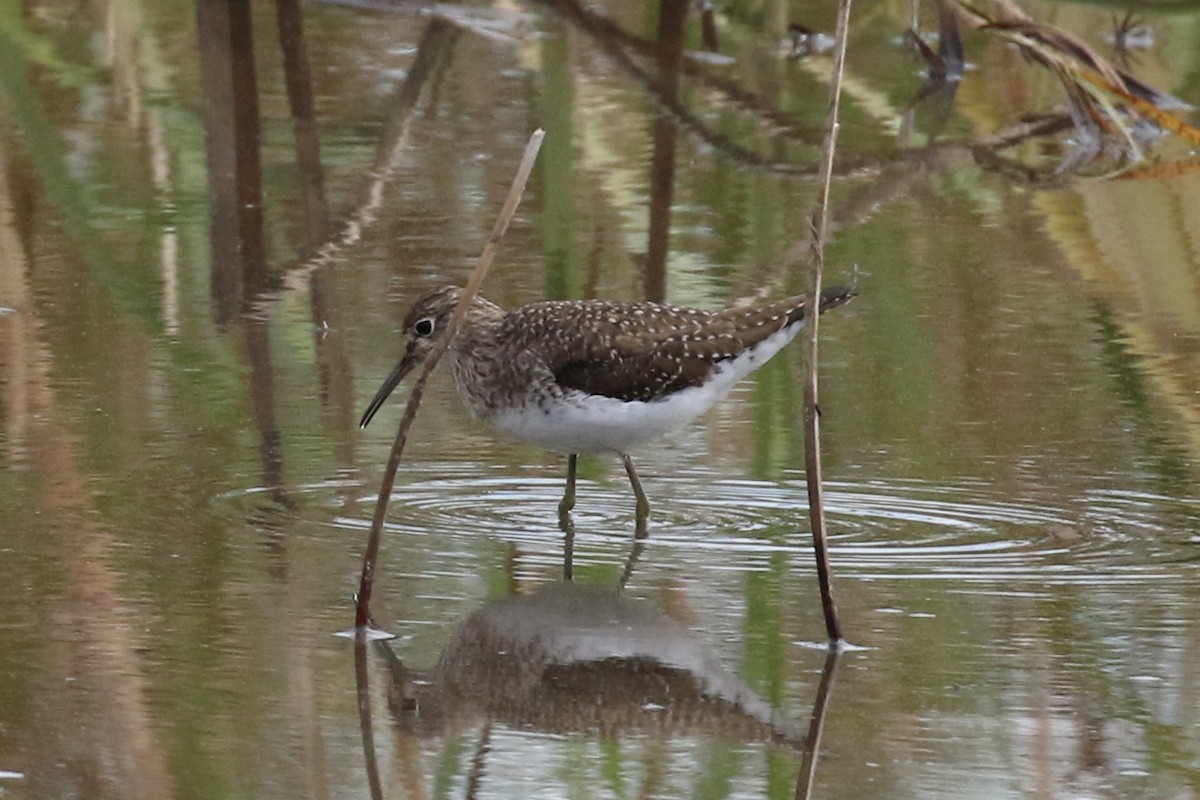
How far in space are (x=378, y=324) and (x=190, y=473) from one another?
1804 mm

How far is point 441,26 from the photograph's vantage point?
13828 mm

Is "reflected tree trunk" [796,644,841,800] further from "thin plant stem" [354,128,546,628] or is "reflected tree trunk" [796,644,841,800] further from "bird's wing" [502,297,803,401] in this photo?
"bird's wing" [502,297,803,401]

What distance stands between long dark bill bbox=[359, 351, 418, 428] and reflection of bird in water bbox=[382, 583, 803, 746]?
143cm

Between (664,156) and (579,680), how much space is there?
6.14 m

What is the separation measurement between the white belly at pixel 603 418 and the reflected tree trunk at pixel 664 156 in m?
1.95

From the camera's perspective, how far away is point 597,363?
695cm

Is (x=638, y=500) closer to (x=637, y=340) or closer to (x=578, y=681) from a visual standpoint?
(x=637, y=340)

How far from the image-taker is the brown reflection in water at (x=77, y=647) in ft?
15.3

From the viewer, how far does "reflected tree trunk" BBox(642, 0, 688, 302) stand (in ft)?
30.4

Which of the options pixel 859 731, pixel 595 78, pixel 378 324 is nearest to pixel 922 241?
pixel 378 324

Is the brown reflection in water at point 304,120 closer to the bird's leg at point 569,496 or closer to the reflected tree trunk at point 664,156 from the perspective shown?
the reflected tree trunk at point 664,156

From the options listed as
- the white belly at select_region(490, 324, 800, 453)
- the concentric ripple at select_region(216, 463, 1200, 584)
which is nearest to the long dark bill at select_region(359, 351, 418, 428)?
the concentric ripple at select_region(216, 463, 1200, 584)

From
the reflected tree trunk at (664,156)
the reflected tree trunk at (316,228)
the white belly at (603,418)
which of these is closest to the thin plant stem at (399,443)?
the white belly at (603,418)

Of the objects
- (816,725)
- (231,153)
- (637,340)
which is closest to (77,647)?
(816,725)
